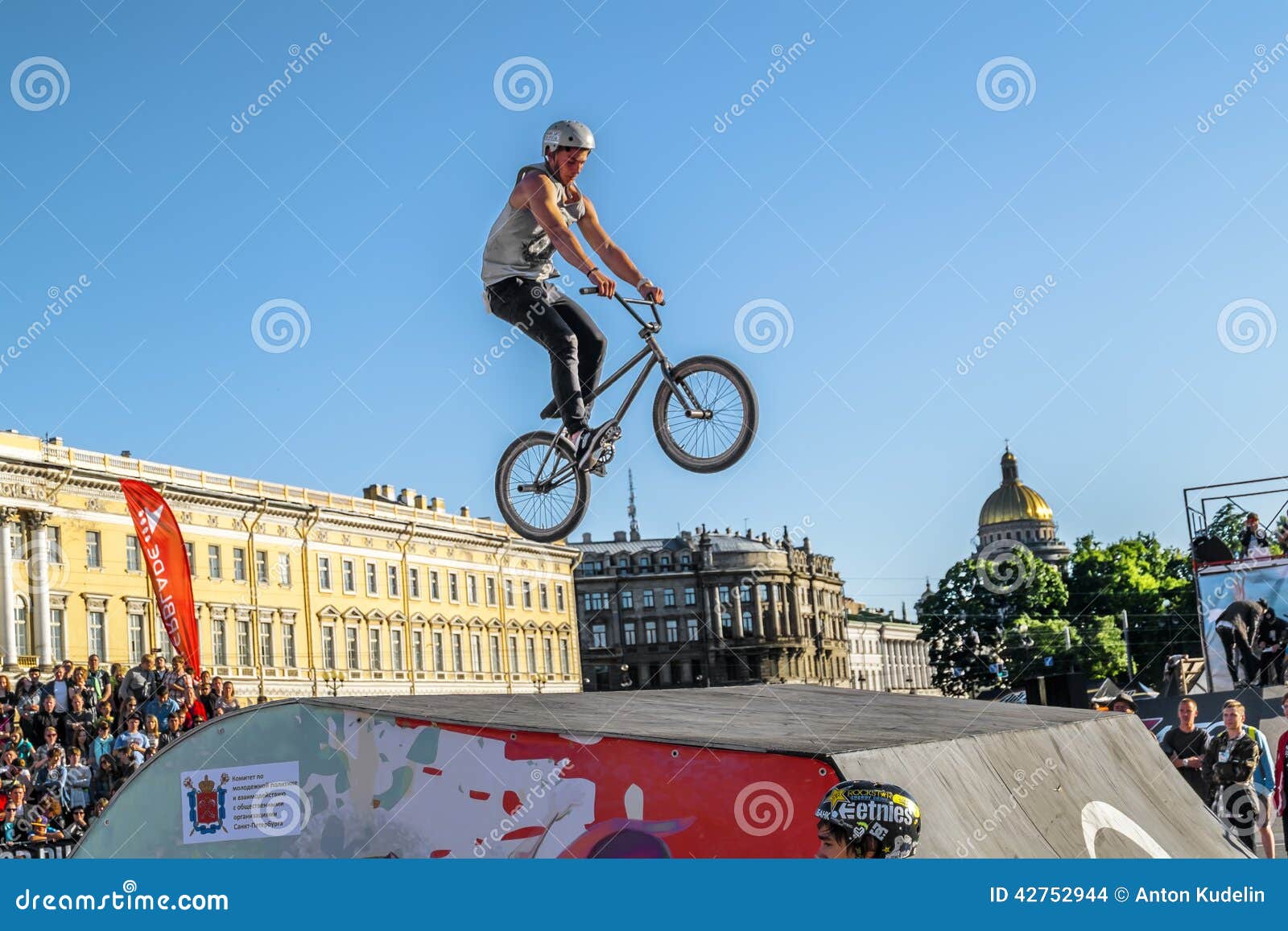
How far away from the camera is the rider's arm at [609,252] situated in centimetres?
1101

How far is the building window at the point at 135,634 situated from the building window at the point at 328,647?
24.2ft

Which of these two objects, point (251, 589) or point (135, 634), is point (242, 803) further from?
point (135, 634)

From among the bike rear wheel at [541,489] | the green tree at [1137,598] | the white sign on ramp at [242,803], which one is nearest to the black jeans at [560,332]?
the bike rear wheel at [541,489]

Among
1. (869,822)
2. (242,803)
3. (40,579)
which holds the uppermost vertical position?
(40,579)

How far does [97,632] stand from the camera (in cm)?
5809

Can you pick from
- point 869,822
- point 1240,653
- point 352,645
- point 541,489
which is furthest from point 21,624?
point 869,822

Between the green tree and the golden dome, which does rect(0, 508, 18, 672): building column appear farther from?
the golden dome

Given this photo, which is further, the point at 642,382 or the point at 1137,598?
the point at 1137,598

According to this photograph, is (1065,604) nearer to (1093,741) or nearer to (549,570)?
(549,570)

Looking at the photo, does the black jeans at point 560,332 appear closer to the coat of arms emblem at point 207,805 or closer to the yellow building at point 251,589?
the coat of arms emblem at point 207,805

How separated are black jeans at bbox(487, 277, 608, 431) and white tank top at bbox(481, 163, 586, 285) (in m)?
0.08

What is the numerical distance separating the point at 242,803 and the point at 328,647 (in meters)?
46.4
